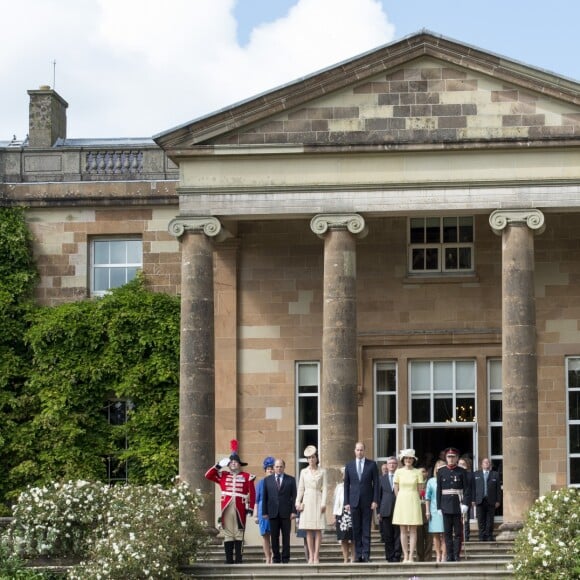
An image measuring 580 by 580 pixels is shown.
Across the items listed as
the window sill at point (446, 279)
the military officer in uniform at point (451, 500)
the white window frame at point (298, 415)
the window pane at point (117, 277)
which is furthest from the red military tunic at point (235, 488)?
the window pane at point (117, 277)

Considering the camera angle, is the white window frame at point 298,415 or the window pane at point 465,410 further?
the white window frame at point 298,415

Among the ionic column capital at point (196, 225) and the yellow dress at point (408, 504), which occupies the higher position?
the ionic column capital at point (196, 225)

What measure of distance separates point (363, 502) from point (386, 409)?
308 inches

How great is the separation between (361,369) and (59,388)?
659cm

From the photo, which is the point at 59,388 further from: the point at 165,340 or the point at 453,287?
the point at 453,287

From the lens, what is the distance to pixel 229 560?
2972 centimetres

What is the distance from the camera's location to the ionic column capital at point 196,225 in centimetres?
3381

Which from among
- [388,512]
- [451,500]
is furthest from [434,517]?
[388,512]

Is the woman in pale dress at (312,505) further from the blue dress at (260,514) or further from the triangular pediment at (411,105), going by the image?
the triangular pediment at (411,105)

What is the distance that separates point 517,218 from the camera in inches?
1312

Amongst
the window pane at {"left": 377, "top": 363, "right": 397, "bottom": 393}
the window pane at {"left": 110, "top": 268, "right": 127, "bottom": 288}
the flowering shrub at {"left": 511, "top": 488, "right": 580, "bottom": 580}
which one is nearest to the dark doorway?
the window pane at {"left": 377, "top": 363, "right": 397, "bottom": 393}

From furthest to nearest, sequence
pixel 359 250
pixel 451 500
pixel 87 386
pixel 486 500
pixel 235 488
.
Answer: pixel 87 386 < pixel 359 250 < pixel 486 500 < pixel 235 488 < pixel 451 500

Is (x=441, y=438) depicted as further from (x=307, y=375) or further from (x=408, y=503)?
(x=408, y=503)

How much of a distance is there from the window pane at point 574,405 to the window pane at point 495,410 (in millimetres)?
1438
